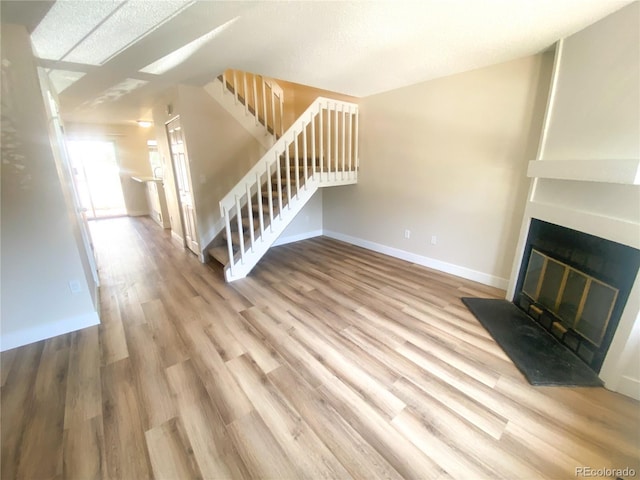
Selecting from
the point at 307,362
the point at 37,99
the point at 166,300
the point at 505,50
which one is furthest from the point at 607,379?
the point at 37,99

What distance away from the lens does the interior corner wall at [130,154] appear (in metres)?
6.21

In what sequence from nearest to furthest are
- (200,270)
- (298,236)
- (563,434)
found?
(563,434), (200,270), (298,236)

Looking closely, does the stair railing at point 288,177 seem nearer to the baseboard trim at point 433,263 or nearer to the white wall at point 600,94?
the baseboard trim at point 433,263

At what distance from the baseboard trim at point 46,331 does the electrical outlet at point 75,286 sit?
238 mm

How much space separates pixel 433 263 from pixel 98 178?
26.5ft

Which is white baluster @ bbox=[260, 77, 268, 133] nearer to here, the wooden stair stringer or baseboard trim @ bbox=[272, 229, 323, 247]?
the wooden stair stringer

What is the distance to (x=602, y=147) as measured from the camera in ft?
5.78

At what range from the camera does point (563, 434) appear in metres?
1.35

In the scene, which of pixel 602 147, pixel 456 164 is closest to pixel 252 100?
pixel 456 164

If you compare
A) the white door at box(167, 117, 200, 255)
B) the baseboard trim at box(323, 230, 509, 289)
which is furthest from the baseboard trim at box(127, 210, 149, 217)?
the baseboard trim at box(323, 230, 509, 289)

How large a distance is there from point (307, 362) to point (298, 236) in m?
3.21

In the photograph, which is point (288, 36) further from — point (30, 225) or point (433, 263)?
point (433, 263)

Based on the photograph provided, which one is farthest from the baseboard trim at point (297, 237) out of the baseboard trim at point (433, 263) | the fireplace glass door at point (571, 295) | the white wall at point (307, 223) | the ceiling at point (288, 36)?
the fireplace glass door at point (571, 295)

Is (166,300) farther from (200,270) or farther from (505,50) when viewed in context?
(505,50)
